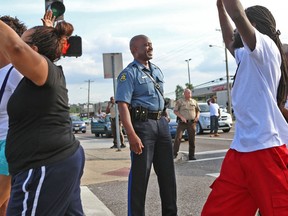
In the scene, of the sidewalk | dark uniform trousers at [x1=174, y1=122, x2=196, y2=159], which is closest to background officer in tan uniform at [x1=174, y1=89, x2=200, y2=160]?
dark uniform trousers at [x1=174, y1=122, x2=196, y2=159]

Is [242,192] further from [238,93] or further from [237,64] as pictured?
[237,64]

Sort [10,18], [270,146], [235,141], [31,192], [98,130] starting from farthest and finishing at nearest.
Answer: [98,130], [10,18], [235,141], [270,146], [31,192]

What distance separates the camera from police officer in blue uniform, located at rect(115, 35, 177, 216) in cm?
412

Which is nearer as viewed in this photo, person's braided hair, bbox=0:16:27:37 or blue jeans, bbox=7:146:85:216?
blue jeans, bbox=7:146:85:216

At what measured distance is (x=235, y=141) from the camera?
2.79 metres

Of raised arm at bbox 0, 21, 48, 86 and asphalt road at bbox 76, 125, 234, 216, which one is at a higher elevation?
raised arm at bbox 0, 21, 48, 86

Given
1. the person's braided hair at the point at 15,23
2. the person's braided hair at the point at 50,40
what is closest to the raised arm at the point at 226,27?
the person's braided hair at the point at 50,40

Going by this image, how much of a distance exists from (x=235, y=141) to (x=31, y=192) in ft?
4.15

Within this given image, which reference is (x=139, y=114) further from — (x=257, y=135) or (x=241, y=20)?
(x=241, y=20)

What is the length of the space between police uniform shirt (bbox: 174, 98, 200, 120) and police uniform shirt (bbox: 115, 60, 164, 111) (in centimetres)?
658

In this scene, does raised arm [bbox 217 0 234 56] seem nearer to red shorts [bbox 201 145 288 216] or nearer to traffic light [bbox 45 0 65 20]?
red shorts [bbox 201 145 288 216]

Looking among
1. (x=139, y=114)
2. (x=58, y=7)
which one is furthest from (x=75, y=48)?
(x=139, y=114)

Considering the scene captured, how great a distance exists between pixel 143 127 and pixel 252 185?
67.7 inches

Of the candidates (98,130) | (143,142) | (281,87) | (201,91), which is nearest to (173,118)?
(98,130)
